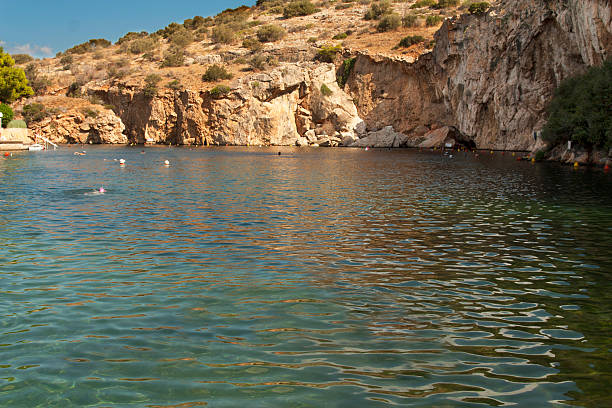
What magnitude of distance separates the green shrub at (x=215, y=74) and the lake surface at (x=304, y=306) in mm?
76017

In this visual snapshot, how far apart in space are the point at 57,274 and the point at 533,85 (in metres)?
53.0

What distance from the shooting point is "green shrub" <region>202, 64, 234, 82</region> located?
300ft

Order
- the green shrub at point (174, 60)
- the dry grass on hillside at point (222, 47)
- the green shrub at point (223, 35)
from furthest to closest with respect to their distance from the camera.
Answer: the green shrub at point (223, 35)
the green shrub at point (174, 60)
the dry grass on hillside at point (222, 47)

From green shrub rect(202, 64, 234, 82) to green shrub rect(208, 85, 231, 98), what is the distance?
5417 mm

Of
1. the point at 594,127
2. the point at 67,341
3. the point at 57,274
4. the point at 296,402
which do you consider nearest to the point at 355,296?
the point at 296,402

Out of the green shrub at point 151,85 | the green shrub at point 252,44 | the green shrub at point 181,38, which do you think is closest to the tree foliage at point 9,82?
the green shrub at point 151,85

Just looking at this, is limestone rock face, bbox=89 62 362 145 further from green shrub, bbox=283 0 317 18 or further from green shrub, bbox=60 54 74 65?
green shrub, bbox=283 0 317 18

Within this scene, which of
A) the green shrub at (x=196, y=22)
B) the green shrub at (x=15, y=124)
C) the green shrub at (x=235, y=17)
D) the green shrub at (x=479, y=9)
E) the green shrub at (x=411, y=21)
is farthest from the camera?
the green shrub at (x=196, y=22)

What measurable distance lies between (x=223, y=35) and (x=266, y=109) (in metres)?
35.4

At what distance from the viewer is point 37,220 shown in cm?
1633

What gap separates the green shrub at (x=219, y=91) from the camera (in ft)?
283

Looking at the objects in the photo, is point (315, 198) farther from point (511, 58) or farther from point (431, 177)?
point (511, 58)

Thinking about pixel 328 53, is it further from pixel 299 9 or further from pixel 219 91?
pixel 299 9

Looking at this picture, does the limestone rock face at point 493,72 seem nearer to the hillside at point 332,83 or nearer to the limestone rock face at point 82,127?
the hillside at point 332,83
